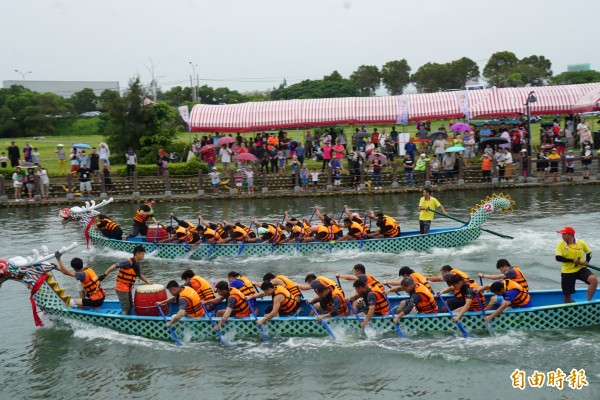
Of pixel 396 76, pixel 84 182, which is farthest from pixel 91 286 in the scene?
pixel 396 76

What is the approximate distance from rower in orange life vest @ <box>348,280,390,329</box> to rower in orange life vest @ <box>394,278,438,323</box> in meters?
0.30

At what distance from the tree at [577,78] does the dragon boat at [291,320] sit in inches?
2210

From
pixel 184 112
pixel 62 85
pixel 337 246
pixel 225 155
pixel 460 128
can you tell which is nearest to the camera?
pixel 337 246

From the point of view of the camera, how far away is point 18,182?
2992 cm

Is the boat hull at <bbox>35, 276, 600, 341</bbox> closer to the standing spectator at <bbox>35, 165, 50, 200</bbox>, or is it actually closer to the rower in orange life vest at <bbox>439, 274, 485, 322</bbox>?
the rower in orange life vest at <bbox>439, 274, 485, 322</bbox>

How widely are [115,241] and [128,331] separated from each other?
24.3 feet

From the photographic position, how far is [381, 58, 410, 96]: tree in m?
74.1

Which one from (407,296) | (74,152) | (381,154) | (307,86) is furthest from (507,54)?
(407,296)

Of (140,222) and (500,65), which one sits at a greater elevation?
(500,65)

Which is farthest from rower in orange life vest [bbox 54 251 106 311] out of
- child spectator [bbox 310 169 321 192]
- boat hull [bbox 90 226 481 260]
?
child spectator [bbox 310 169 321 192]

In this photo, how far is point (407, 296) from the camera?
42.7 ft

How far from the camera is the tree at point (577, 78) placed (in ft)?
207

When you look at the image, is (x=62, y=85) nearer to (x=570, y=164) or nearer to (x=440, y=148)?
(x=440, y=148)

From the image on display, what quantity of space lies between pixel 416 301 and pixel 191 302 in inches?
166
